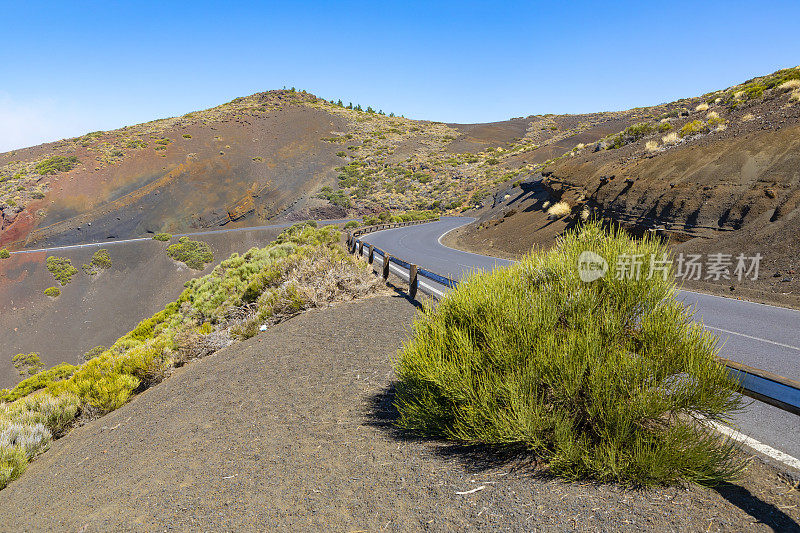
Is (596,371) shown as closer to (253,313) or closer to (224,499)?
(224,499)

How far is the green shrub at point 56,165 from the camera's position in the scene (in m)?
50.2

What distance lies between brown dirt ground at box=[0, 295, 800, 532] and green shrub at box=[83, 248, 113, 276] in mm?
29085

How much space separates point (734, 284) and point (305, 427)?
1244 cm

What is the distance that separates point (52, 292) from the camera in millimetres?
28594

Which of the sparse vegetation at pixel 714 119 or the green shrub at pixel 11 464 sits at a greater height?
the sparse vegetation at pixel 714 119

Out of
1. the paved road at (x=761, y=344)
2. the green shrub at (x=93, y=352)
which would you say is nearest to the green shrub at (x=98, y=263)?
the green shrub at (x=93, y=352)

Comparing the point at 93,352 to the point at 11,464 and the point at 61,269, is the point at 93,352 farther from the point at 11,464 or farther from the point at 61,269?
the point at 11,464

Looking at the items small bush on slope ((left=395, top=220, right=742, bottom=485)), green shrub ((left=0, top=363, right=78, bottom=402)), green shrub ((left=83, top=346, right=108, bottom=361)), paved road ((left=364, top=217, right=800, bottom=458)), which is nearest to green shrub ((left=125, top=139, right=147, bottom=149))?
green shrub ((left=83, top=346, right=108, bottom=361))

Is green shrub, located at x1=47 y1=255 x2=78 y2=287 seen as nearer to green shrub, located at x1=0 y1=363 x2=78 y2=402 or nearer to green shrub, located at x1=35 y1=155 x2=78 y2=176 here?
green shrub, located at x1=0 y1=363 x2=78 y2=402

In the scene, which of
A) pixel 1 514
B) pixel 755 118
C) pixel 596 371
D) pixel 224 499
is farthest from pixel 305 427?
pixel 755 118

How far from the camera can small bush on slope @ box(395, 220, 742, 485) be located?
3162 mm

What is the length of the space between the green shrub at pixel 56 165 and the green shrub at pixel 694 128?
6127 centimetres

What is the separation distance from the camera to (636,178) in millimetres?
19297

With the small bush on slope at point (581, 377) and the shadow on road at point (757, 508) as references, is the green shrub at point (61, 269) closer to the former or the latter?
the small bush on slope at point (581, 377)
